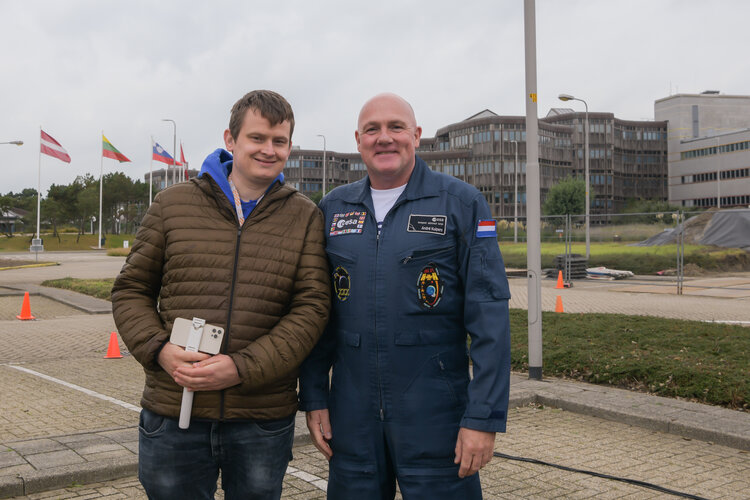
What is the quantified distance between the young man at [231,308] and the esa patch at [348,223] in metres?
0.14

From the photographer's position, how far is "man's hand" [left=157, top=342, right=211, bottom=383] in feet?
7.59

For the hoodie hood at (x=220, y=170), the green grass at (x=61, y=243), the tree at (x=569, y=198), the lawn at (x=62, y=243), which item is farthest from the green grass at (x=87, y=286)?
the tree at (x=569, y=198)

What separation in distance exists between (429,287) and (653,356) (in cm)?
630

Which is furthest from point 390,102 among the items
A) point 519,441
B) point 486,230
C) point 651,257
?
point 651,257

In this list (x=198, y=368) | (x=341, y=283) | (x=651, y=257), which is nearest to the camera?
(x=198, y=368)

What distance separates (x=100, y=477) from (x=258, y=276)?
8.68 feet

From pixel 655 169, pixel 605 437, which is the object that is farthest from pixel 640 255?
pixel 655 169

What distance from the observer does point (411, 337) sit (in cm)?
250

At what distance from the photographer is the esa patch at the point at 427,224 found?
8.33 feet

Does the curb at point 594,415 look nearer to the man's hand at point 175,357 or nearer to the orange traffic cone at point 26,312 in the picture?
the man's hand at point 175,357

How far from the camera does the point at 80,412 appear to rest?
20.6 ft

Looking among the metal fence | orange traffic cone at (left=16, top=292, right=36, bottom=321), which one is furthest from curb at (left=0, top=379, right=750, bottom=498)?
the metal fence

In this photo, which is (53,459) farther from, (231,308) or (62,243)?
(62,243)

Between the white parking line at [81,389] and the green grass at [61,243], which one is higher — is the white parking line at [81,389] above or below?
below
